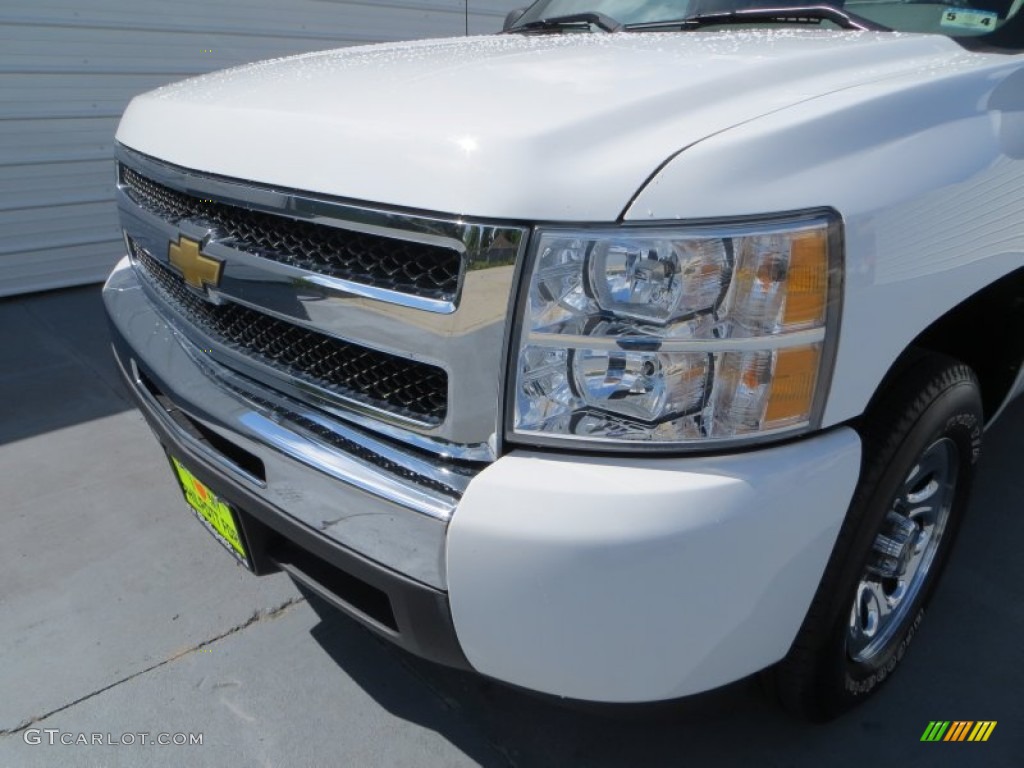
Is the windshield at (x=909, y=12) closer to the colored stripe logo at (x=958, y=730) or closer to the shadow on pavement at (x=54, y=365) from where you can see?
the colored stripe logo at (x=958, y=730)

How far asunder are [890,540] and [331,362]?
53.1 inches

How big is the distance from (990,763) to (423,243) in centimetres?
178

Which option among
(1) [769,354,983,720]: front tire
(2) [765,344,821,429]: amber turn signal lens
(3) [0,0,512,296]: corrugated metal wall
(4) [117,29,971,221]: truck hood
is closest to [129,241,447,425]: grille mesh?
(4) [117,29,971,221]: truck hood

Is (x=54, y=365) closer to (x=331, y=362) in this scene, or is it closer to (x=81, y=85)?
(x=81, y=85)

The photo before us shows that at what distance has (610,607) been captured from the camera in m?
1.26

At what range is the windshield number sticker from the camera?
81.1 inches

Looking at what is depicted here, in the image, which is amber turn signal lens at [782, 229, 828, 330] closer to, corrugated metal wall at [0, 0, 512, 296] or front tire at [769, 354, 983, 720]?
front tire at [769, 354, 983, 720]

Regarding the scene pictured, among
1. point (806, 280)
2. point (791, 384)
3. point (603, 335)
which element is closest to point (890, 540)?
point (791, 384)

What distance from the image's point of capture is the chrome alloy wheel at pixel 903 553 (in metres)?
1.86

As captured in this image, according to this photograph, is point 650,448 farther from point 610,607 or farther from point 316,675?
point 316,675

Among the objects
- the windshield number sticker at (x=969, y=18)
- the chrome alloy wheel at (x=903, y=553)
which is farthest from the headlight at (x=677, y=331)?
the windshield number sticker at (x=969, y=18)

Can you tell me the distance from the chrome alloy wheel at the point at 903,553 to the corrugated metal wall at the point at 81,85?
5712 millimetres

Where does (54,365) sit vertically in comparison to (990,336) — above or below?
below

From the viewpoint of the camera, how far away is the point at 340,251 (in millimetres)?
1492
